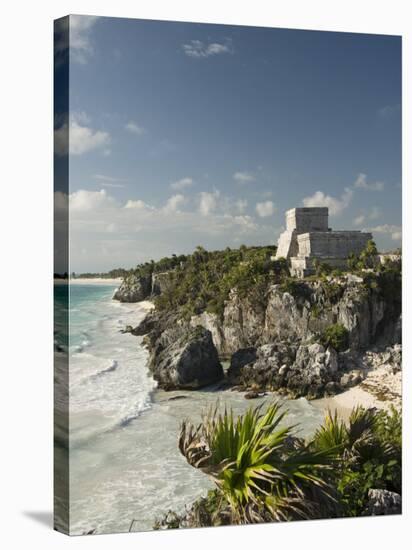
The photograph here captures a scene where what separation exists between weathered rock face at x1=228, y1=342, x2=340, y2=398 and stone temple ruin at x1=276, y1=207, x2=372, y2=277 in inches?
40.6

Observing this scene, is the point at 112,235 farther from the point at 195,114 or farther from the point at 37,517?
the point at 37,517

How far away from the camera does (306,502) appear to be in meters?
9.15

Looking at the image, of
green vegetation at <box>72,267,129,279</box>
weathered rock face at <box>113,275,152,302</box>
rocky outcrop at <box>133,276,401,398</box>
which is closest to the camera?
green vegetation at <box>72,267,129,279</box>

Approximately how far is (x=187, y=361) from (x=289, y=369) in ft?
4.12

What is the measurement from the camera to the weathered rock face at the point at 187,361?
9.50 meters

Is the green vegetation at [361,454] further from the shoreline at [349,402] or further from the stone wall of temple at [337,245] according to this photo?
the stone wall of temple at [337,245]

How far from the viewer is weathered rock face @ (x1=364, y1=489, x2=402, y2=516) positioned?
31.7 feet

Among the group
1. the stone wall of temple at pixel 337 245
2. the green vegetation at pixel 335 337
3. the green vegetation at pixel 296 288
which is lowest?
the green vegetation at pixel 335 337

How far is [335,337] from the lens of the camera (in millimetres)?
Answer: 10078

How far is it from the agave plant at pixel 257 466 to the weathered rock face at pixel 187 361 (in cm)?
53

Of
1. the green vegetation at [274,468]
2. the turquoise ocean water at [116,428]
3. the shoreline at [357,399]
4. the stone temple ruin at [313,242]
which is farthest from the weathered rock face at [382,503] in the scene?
the stone temple ruin at [313,242]

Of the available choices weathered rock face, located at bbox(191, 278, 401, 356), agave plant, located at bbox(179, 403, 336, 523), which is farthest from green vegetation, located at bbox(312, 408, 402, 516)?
weathered rock face, located at bbox(191, 278, 401, 356)

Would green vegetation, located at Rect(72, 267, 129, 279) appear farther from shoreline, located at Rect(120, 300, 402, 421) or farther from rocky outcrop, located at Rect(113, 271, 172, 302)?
shoreline, located at Rect(120, 300, 402, 421)

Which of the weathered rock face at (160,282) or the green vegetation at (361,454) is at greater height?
the weathered rock face at (160,282)
